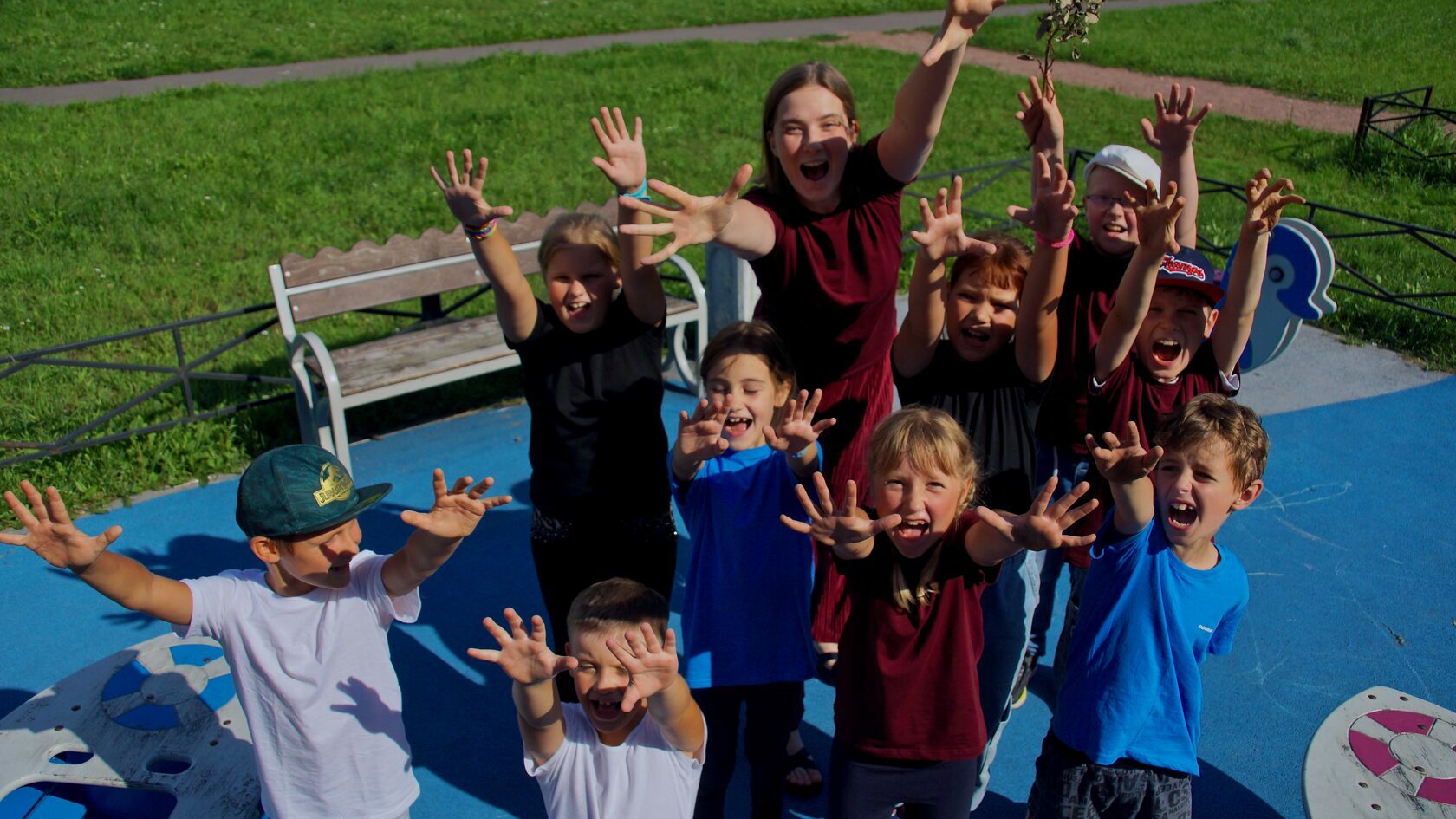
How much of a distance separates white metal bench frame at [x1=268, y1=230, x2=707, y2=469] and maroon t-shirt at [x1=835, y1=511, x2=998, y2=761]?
273 centimetres

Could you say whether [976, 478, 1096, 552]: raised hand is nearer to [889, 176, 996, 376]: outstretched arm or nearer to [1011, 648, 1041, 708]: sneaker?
[889, 176, 996, 376]: outstretched arm

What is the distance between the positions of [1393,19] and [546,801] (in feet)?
72.7

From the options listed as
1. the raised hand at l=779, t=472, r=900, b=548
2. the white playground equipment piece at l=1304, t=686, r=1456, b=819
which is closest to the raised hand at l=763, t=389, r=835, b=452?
the raised hand at l=779, t=472, r=900, b=548

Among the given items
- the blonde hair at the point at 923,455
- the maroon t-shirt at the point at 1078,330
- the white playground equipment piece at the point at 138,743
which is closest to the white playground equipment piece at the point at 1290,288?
the maroon t-shirt at the point at 1078,330

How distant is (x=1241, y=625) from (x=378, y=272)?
444 cm

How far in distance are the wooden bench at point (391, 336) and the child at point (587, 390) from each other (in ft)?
7.75

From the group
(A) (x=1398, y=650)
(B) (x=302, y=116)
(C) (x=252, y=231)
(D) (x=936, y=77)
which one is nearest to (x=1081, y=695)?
(D) (x=936, y=77)

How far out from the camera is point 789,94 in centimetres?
319

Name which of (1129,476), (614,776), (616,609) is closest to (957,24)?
(1129,476)

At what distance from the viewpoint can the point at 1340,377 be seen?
6.85 m

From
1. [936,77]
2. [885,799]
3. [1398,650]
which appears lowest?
[1398,650]

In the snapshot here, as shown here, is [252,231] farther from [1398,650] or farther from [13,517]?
[1398,650]

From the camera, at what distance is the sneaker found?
3939 mm

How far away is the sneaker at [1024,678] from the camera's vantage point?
3939 millimetres
